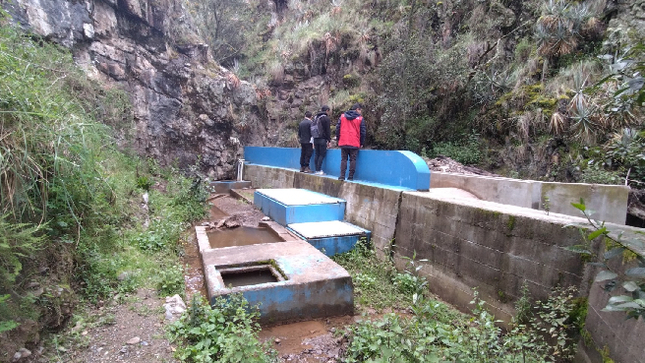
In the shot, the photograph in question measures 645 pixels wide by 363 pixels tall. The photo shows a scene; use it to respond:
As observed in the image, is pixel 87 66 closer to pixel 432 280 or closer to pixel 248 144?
pixel 248 144

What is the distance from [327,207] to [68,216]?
4.41 m

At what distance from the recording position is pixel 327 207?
6766mm

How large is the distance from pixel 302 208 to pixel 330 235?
1.03 metres

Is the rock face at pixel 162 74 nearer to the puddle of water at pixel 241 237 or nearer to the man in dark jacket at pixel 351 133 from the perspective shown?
the puddle of water at pixel 241 237

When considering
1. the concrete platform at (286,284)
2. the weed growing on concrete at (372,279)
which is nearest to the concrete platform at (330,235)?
the weed growing on concrete at (372,279)

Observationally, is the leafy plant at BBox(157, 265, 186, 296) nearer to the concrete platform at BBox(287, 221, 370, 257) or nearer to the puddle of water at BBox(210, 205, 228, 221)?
the concrete platform at BBox(287, 221, 370, 257)

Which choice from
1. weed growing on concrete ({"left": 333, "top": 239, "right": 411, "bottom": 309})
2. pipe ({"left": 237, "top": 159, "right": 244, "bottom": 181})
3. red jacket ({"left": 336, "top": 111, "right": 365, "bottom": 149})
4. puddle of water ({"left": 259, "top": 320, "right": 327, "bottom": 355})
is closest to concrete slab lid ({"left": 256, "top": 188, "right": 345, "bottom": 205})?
red jacket ({"left": 336, "top": 111, "right": 365, "bottom": 149})

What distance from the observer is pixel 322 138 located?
8531 mm

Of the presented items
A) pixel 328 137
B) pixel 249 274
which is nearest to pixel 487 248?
pixel 249 274

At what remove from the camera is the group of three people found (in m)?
7.09

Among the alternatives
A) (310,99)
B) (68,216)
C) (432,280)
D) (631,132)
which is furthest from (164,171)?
(631,132)

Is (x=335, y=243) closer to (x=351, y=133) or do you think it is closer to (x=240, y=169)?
(x=351, y=133)

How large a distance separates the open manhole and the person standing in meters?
4.57

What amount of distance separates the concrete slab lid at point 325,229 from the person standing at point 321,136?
256cm
